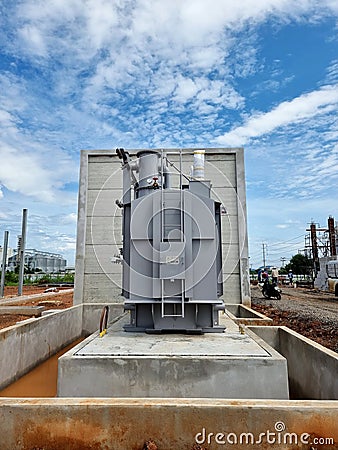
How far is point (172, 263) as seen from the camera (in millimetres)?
5125

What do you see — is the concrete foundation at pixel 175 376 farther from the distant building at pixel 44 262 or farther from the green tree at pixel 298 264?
the distant building at pixel 44 262

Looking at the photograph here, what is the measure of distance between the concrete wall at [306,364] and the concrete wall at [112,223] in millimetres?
4538

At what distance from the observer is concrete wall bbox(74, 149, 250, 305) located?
10.9 m

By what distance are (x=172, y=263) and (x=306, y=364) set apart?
235 cm

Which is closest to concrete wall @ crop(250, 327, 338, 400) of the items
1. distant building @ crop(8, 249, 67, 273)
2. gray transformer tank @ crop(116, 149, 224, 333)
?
gray transformer tank @ crop(116, 149, 224, 333)

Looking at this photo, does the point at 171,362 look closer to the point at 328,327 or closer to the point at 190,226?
the point at 190,226

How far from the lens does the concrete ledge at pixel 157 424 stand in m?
2.69

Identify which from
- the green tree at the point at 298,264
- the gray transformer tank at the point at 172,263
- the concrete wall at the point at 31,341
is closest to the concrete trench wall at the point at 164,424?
the gray transformer tank at the point at 172,263

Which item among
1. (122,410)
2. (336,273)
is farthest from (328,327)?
(336,273)

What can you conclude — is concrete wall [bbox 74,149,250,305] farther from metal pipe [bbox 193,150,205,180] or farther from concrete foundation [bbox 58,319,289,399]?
concrete foundation [bbox 58,319,289,399]

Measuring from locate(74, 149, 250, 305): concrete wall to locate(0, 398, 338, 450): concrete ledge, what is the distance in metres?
8.03

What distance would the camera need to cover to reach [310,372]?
4734 mm

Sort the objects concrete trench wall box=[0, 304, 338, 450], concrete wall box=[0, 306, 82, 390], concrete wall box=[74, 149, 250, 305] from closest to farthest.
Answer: concrete trench wall box=[0, 304, 338, 450] → concrete wall box=[0, 306, 82, 390] → concrete wall box=[74, 149, 250, 305]

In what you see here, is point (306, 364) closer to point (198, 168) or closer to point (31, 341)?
point (198, 168)
